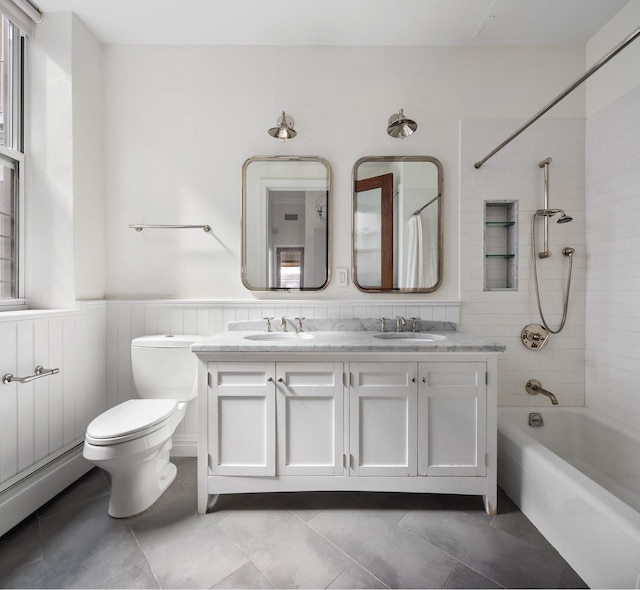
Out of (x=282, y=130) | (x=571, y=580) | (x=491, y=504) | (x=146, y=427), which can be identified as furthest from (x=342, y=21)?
(x=571, y=580)

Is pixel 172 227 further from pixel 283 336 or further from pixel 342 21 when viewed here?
pixel 342 21

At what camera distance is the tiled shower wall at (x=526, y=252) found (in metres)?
2.04

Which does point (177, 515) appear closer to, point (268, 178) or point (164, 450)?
point (164, 450)

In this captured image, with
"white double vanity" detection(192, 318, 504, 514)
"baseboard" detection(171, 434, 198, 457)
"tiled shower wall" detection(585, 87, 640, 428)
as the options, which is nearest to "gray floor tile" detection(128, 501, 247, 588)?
"white double vanity" detection(192, 318, 504, 514)

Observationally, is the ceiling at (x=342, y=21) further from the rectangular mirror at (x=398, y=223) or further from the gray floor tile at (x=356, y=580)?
the gray floor tile at (x=356, y=580)

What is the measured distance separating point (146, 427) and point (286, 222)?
1377mm

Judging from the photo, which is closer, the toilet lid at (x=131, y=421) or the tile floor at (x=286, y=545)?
the tile floor at (x=286, y=545)

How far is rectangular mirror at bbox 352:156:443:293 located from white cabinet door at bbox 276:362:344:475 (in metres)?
0.77

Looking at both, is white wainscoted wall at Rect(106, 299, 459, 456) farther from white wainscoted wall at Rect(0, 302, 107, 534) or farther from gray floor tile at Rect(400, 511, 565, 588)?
gray floor tile at Rect(400, 511, 565, 588)

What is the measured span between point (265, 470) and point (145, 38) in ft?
8.87

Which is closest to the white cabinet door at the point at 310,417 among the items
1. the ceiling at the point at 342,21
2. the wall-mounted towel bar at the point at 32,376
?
the wall-mounted towel bar at the point at 32,376

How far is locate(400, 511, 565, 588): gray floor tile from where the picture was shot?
1.20 metres

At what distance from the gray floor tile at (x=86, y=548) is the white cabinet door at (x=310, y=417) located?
70cm

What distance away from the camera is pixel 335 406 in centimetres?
152
